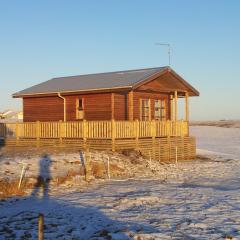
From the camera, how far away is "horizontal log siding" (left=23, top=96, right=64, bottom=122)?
104 feet

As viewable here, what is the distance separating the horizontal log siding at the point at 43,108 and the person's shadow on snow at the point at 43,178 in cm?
1066

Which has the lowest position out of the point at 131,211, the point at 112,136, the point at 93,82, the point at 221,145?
the point at 131,211

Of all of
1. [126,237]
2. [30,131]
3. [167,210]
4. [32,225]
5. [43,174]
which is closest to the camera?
[126,237]

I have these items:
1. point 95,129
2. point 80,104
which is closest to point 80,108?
point 80,104

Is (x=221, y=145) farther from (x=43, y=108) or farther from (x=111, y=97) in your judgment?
(x=111, y=97)

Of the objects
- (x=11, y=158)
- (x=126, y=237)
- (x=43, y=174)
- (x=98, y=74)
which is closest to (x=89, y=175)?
(x=43, y=174)

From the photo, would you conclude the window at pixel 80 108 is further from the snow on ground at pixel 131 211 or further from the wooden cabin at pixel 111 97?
the snow on ground at pixel 131 211

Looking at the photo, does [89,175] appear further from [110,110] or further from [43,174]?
[110,110]

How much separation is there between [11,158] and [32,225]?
35.3ft

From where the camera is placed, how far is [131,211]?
13.1 m

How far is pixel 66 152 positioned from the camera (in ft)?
78.2

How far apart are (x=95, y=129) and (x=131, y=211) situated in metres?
13.1

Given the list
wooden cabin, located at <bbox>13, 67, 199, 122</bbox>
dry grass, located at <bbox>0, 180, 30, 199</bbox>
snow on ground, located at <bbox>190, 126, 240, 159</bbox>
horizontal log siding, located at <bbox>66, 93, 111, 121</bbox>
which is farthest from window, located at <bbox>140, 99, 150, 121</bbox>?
dry grass, located at <bbox>0, 180, 30, 199</bbox>

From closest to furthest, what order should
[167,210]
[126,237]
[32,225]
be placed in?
[126,237], [32,225], [167,210]
